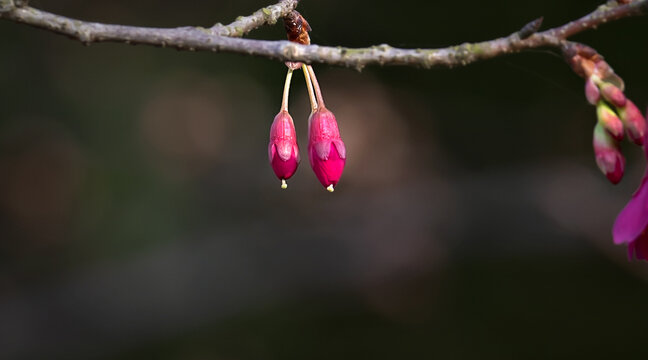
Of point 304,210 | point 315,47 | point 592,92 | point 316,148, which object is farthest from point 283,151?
point 304,210

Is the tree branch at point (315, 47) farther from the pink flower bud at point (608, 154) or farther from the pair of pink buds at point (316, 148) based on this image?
the pair of pink buds at point (316, 148)

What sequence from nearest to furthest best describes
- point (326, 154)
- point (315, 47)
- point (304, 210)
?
point (315, 47) → point (326, 154) → point (304, 210)

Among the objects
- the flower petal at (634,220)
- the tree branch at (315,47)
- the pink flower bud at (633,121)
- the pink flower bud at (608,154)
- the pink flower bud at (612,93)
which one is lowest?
the flower petal at (634,220)

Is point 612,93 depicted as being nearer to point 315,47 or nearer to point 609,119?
point 609,119

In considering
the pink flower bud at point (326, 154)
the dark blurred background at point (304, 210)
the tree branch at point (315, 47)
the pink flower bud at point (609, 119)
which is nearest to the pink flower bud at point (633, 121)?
the pink flower bud at point (609, 119)

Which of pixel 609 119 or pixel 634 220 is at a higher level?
pixel 609 119

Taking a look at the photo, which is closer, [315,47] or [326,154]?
[315,47]

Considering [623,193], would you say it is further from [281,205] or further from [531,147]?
[281,205]
